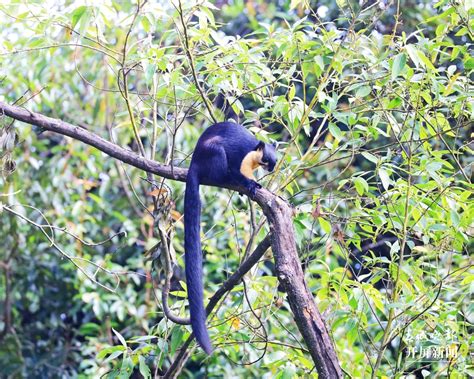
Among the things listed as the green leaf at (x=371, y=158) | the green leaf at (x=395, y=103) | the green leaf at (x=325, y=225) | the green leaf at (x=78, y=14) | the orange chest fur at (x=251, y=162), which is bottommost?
the green leaf at (x=325, y=225)

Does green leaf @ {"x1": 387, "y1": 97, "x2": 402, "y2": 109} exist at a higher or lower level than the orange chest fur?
higher

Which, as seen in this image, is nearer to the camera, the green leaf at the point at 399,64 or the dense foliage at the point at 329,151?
the green leaf at the point at 399,64

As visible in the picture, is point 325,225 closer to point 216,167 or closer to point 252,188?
point 252,188

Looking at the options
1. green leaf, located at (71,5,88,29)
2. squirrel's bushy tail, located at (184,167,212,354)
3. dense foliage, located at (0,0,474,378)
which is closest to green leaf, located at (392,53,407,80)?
dense foliage, located at (0,0,474,378)

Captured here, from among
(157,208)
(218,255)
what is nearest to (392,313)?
(157,208)

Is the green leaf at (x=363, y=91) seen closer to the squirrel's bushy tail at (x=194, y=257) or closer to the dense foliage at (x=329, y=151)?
the dense foliage at (x=329, y=151)

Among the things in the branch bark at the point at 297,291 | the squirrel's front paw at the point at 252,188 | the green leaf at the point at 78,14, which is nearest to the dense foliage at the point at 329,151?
the green leaf at the point at 78,14

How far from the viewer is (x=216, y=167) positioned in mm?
2861

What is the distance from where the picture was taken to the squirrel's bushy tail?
7.84ft

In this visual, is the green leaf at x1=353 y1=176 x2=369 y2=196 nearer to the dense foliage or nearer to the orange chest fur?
the dense foliage

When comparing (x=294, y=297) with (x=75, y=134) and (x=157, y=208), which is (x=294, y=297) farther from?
Result: (x=75, y=134)

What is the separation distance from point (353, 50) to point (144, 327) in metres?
2.98

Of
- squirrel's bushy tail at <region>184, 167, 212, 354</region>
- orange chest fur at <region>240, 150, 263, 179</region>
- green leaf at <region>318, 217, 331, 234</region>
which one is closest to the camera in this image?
squirrel's bushy tail at <region>184, 167, 212, 354</region>

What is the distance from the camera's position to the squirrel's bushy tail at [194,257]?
94.0 inches
